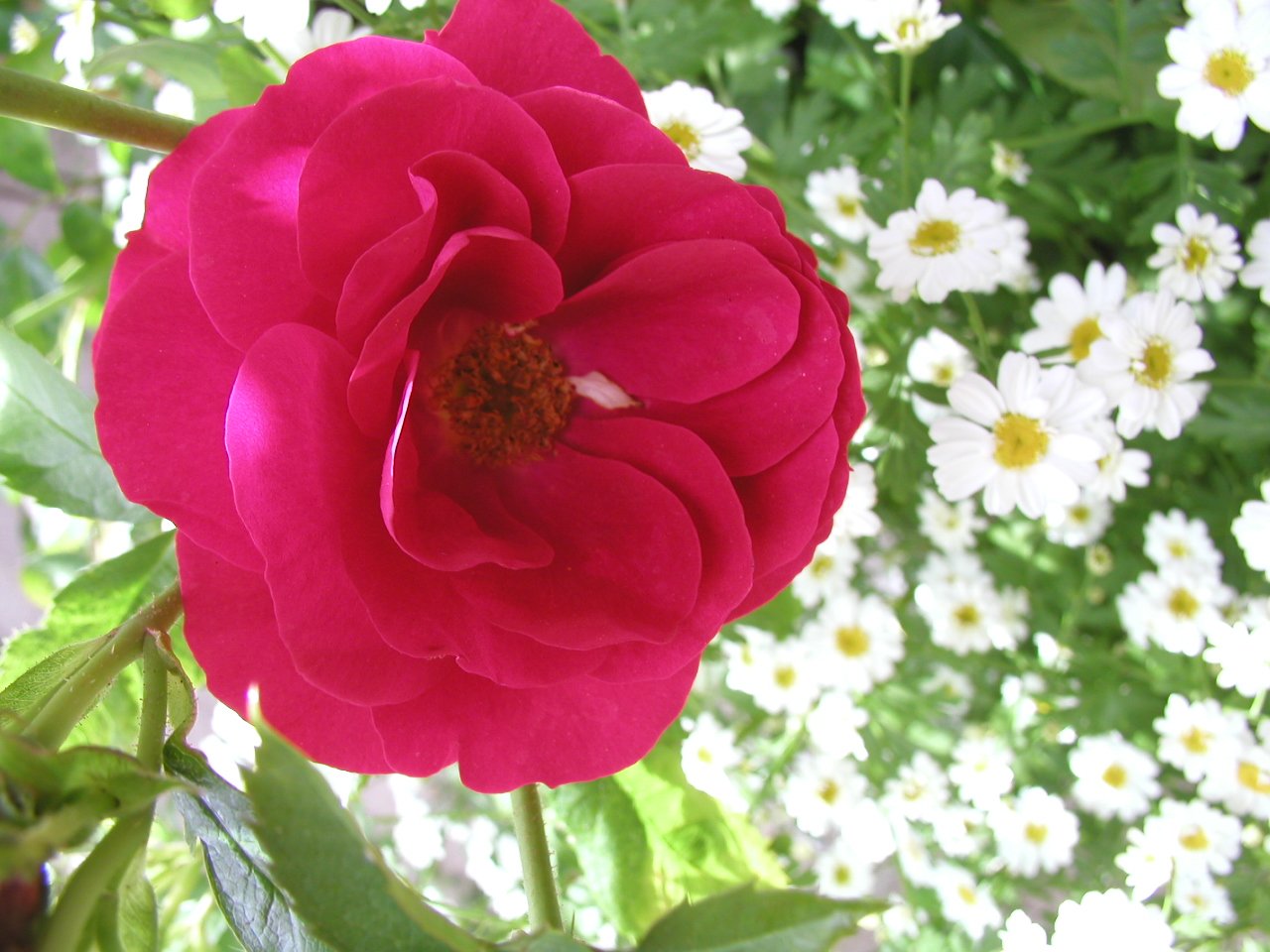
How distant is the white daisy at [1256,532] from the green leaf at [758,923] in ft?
1.37

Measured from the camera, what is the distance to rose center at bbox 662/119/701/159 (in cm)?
45

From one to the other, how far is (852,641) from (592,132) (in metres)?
0.47

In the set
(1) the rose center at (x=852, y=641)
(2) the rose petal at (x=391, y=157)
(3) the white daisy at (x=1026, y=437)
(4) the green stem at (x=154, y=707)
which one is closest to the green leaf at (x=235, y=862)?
(4) the green stem at (x=154, y=707)

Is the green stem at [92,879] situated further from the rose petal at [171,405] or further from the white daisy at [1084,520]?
the white daisy at [1084,520]

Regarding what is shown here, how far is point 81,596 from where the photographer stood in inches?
14.5

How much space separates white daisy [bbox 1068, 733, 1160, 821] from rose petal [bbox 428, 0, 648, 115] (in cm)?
56

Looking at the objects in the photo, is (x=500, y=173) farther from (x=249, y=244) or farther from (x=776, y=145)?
(x=776, y=145)

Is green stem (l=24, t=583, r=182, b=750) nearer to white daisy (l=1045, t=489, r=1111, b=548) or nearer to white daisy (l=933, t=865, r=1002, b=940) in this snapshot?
white daisy (l=1045, t=489, r=1111, b=548)

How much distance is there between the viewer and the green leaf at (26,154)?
27.2 inches

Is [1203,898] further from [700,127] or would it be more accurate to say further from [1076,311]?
[700,127]

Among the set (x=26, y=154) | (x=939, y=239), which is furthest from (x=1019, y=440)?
(x=26, y=154)

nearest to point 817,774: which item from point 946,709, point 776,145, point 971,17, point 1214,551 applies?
point 946,709

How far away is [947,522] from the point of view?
0.69 metres

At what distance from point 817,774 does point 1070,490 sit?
0.99ft
